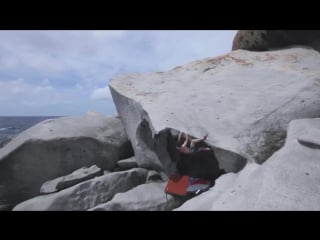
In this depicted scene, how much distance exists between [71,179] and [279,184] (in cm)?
528

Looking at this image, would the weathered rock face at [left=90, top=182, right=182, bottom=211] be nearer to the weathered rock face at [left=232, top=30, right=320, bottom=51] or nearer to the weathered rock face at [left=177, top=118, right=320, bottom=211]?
the weathered rock face at [left=177, top=118, right=320, bottom=211]

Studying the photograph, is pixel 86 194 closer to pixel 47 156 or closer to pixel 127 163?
pixel 127 163

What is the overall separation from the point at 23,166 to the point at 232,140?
6.07 meters

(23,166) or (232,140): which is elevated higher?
(232,140)

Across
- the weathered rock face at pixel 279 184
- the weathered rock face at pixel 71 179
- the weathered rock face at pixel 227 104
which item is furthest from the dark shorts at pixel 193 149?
the weathered rock face at pixel 71 179

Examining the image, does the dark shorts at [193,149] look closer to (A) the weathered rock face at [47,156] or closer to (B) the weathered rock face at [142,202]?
(B) the weathered rock face at [142,202]

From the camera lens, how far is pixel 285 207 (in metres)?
3.85

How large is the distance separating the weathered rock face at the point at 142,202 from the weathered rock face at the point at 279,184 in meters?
1.04

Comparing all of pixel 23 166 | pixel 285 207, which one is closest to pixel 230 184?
pixel 285 207

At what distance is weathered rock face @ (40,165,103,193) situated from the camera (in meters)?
7.55

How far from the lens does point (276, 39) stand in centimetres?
1051

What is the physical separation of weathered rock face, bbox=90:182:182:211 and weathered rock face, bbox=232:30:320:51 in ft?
23.8

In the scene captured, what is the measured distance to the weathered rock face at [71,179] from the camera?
755cm
